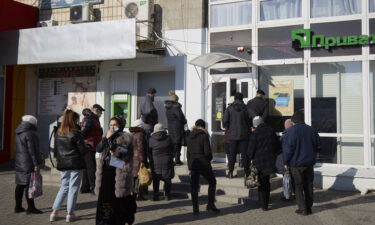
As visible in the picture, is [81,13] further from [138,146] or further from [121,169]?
[121,169]

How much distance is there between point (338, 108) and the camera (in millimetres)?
10180

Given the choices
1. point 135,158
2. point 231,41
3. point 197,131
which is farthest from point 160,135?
point 231,41

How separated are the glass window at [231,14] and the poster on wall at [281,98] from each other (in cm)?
190

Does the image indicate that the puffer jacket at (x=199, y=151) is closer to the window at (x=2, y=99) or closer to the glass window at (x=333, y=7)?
the glass window at (x=333, y=7)

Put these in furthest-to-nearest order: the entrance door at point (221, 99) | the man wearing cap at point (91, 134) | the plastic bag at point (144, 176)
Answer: the entrance door at point (221, 99) → the man wearing cap at point (91, 134) → the plastic bag at point (144, 176)

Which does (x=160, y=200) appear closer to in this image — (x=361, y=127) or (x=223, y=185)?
(x=223, y=185)

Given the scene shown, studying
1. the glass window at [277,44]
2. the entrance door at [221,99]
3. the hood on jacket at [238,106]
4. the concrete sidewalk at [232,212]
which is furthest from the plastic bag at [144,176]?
the glass window at [277,44]

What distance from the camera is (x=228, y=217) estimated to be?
7.05m

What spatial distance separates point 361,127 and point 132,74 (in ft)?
21.4

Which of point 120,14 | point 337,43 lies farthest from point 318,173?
point 120,14

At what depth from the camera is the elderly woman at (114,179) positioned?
5.76m

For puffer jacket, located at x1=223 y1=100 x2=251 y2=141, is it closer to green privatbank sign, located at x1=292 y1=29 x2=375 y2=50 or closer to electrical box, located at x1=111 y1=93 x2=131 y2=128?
green privatbank sign, located at x1=292 y1=29 x2=375 y2=50

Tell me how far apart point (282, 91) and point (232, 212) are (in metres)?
4.29

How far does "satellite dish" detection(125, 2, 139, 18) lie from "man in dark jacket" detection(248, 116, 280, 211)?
236 inches
